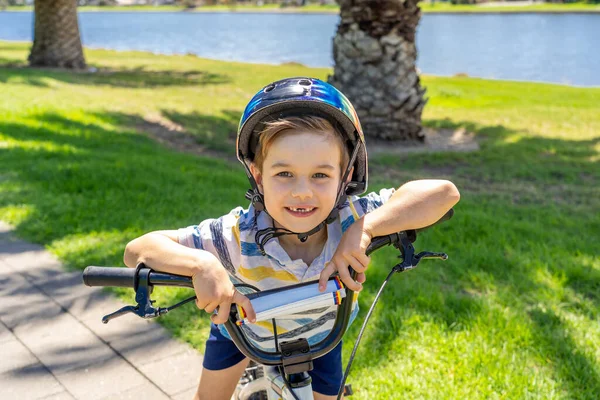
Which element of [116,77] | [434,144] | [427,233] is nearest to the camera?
[427,233]

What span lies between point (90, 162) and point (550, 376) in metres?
5.31

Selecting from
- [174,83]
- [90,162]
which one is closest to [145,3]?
[174,83]

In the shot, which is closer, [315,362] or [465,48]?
[315,362]

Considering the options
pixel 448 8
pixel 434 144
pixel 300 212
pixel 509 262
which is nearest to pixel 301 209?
pixel 300 212

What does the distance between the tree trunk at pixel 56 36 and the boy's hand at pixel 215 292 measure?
50.3ft

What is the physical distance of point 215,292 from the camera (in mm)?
1801

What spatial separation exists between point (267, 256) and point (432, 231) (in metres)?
3.38

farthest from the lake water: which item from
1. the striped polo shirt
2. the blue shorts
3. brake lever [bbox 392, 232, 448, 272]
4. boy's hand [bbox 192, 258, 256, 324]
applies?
boy's hand [bbox 192, 258, 256, 324]

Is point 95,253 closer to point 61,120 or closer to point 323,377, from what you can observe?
point 323,377

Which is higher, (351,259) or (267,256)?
(351,259)

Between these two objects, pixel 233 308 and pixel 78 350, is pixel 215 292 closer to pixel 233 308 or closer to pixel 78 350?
pixel 233 308

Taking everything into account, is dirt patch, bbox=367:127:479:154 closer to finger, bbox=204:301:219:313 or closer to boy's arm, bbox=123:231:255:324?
boy's arm, bbox=123:231:255:324

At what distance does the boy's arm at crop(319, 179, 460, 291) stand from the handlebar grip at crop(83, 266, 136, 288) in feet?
1.90

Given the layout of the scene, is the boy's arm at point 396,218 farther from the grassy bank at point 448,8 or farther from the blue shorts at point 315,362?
the grassy bank at point 448,8
